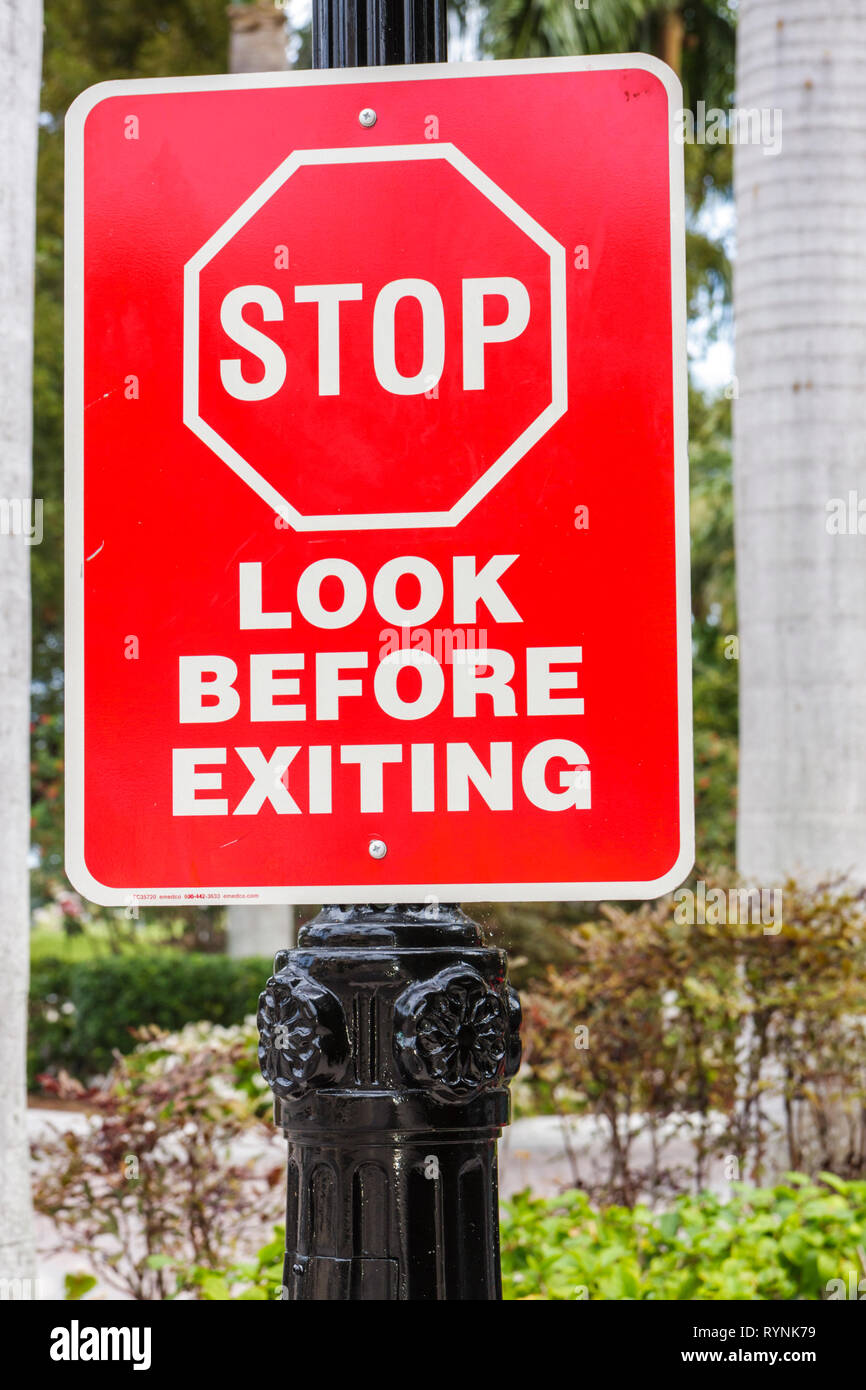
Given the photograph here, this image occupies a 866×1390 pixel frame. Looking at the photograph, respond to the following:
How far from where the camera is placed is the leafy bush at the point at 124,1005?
1376 centimetres

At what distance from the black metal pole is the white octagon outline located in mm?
198

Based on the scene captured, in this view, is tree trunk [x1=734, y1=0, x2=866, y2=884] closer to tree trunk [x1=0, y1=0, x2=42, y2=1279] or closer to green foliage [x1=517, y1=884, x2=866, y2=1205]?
green foliage [x1=517, y1=884, x2=866, y2=1205]

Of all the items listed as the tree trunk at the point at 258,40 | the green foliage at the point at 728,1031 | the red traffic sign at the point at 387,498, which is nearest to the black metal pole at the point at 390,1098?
the red traffic sign at the point at 387,498

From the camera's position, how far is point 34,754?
16188mm

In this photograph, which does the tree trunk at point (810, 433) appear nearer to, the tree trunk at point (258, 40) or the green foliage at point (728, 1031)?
the green foliage at point (728, 1031)

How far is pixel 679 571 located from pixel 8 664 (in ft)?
10.3

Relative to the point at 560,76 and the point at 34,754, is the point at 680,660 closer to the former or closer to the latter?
the point at 560,76

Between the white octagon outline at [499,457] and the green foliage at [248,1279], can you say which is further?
the green foliage at [248,1279]

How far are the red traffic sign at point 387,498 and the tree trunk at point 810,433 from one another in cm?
448

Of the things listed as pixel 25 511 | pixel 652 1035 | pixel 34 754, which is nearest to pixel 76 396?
pixel 25 511

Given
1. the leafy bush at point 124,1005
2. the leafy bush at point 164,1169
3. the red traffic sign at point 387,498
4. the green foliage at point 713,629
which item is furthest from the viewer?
the green foliage at point 713,629

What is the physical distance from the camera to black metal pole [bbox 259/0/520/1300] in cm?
175

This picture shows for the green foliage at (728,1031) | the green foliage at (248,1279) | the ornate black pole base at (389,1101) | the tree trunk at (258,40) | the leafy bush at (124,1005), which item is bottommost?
the green foliage at (248,1279)

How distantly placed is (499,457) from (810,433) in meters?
4.63
